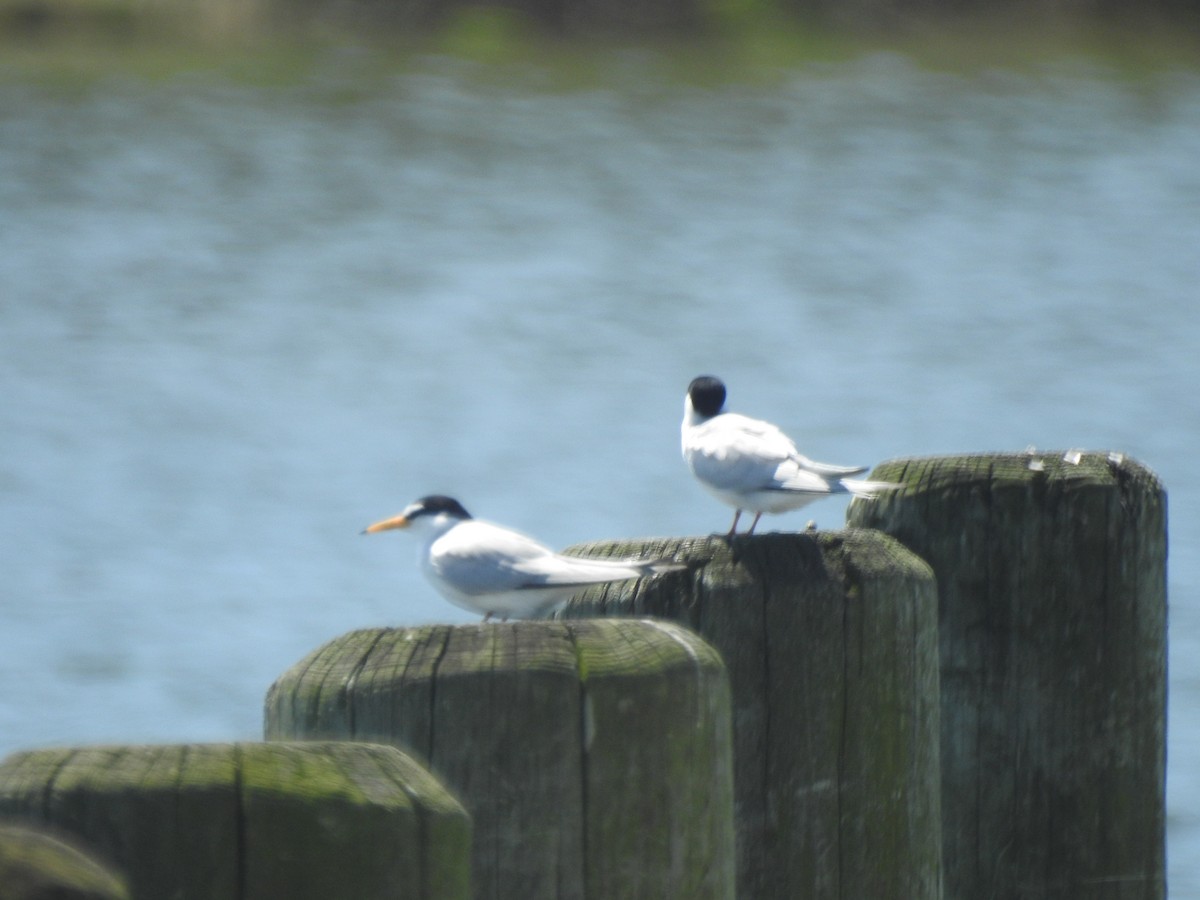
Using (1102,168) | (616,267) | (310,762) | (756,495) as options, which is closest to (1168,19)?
(1102,168)

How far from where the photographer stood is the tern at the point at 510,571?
10.5 feet

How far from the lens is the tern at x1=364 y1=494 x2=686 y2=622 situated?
3207 millimetres

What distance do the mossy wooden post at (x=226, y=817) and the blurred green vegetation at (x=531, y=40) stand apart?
18.7 m

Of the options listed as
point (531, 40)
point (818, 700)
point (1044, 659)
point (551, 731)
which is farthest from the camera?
point (531, 40)

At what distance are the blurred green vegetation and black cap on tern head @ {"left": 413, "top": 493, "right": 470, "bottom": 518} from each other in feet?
50.4

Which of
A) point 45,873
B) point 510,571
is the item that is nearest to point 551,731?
point 45,873

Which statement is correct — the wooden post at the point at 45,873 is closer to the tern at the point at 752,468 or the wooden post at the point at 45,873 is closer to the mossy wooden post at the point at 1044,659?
the mossy wooden post at the point at 1044,659

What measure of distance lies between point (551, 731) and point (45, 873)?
1.10 meters

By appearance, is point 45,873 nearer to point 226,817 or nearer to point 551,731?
point 226,817

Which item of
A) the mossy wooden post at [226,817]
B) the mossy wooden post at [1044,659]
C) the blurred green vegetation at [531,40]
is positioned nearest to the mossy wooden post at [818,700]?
the mossy wooden post at [1044,659]

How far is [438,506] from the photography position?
5238mm

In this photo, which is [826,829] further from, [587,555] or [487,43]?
[487,43]

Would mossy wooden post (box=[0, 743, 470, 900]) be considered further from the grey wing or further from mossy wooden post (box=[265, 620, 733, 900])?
the grey wing

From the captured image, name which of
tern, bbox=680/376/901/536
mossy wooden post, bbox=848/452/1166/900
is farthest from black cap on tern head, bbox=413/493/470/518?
A: mossy wooden post, bbox=848/452/1166/900
